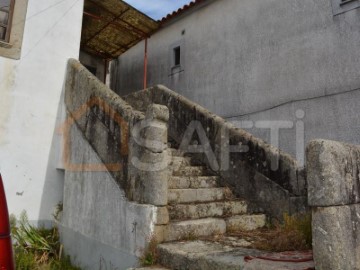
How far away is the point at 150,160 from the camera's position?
345cm

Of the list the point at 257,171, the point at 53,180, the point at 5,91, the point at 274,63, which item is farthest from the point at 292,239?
the point at 274,63

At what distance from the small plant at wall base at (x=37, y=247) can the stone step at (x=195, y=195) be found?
77.3 inches

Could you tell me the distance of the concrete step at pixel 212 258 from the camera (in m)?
2.38

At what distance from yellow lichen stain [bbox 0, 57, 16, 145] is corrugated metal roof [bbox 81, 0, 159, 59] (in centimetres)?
256

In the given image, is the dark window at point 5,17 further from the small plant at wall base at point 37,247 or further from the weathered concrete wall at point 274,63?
the weathered concrete wall at point 274,63

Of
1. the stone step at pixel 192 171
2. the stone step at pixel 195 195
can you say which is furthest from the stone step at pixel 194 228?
the stone step at pixel 192 171

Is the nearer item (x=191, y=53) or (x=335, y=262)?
(x=335, y=262)

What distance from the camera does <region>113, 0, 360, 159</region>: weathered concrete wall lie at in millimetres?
5949

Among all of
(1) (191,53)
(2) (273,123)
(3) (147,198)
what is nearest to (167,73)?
(1) (191,53)

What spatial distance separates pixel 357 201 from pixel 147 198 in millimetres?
1988

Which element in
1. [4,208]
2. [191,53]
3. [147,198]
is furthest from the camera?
[191,53]

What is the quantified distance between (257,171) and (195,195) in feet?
3.34

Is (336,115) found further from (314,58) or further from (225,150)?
(225,150)

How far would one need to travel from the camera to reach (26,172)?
5363 millimetres
